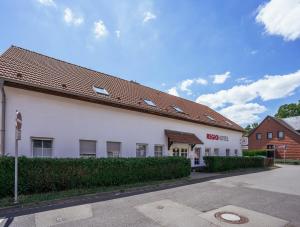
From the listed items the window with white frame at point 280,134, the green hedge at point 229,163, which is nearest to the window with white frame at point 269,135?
the window with white frame at point 280,134

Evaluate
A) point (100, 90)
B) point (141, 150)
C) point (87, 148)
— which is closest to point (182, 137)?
point (141, 150)

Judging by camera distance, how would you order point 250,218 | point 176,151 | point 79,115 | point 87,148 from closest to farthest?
point 250,218
point 79,115
point 87,148
point 176,151

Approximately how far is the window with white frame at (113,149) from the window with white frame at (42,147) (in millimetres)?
3145

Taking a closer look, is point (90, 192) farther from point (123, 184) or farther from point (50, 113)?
point (50, 113)

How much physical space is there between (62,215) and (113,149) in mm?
7351

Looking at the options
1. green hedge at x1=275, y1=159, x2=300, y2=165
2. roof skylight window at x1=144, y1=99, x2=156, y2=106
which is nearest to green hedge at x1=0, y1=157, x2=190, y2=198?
roof skylight window at x1=144, y1=99, x2=156, y2=106

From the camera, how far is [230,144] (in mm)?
25688

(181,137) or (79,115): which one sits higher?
(79,115)

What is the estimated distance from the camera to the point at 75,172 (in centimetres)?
1009

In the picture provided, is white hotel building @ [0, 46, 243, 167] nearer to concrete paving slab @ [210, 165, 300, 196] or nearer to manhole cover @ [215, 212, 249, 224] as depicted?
concrete paving slab @ [210, 165, 300, 196]

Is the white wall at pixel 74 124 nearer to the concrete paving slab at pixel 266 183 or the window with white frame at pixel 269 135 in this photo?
the concrete paving slab at pixel 266 183

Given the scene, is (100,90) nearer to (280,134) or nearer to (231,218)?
(231,218)

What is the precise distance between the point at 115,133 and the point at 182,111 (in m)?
7.91

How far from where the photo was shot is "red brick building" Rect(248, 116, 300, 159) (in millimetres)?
40000
